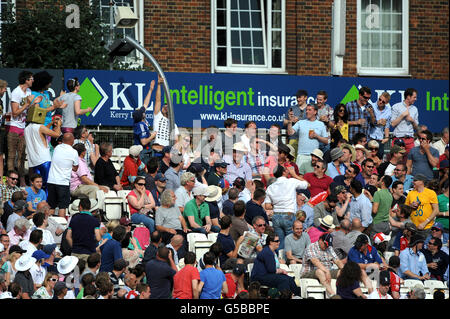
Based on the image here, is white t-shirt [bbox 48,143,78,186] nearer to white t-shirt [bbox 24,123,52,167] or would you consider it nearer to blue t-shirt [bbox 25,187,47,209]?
blue t-shirt [bbox 25,187,47,209]

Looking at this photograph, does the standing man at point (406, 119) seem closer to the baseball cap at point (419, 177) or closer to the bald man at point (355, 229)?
the baseball cap at point (419, 177)

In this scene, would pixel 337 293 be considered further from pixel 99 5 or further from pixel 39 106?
pixel 99 5

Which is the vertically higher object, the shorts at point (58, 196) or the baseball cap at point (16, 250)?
the shorts at point (58, 196)

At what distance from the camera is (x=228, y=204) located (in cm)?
1809

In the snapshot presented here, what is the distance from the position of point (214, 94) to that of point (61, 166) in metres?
5.73

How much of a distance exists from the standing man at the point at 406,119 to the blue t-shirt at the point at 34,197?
7.65 metres

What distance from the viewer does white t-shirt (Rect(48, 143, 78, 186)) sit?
1825 centimetres

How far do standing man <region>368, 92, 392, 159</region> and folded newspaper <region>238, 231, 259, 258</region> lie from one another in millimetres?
5896

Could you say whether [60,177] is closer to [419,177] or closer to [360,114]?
[419,177]

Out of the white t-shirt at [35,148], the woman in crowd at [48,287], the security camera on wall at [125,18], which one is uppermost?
the security camera on wall at [125,18]

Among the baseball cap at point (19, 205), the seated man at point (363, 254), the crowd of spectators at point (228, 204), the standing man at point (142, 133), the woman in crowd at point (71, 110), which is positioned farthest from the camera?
the standing man at point (142, 133)

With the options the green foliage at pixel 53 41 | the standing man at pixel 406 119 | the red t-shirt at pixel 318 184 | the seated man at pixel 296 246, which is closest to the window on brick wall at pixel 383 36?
the standing man at pixel 406 119

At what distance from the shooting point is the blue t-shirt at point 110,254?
1567cm
